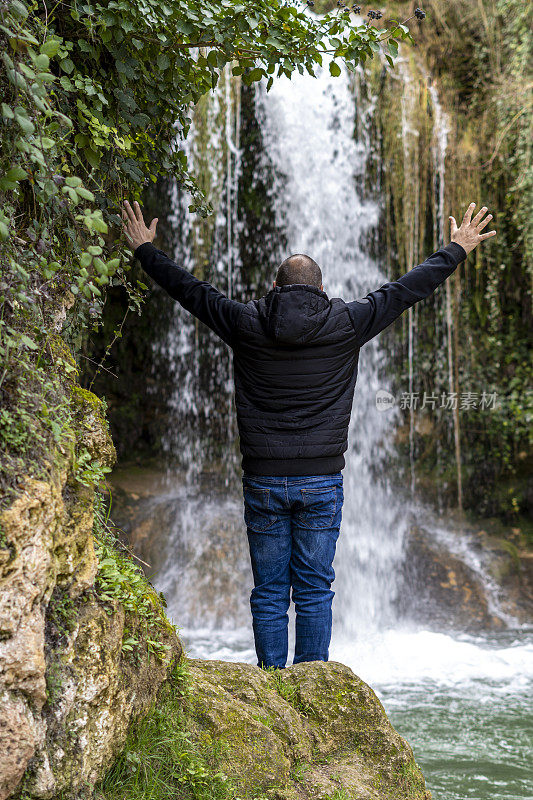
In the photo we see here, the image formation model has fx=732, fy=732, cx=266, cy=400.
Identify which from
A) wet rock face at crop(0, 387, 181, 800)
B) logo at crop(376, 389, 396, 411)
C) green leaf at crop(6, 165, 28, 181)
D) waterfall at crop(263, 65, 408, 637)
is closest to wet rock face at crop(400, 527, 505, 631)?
waterfall at crop(263, 65, 408, 637)

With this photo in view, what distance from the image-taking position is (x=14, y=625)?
5.91 ft

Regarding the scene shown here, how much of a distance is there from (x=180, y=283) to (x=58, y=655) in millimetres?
1878

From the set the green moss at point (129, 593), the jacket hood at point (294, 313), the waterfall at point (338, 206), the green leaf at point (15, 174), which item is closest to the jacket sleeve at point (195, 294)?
the jacket hood at point (294, 313)

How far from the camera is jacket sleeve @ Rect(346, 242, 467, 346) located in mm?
3234

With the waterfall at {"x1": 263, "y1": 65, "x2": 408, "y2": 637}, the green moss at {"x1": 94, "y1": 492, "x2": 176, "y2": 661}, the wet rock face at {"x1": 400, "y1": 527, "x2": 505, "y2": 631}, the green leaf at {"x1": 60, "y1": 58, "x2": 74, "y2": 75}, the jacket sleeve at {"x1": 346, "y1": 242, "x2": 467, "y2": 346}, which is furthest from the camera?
the waterfall at {"x1": 263, "y1": 65, "x2": 408, "y2": 637}

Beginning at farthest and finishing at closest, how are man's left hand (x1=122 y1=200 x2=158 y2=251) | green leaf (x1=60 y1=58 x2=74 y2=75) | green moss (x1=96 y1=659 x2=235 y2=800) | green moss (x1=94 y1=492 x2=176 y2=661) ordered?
man's left hand (x1=122 y1=200 x2=158 y2=251) → green leaf (x1=60 y1=58 x2=74 y2=75) → green moss (x1=94 y1=492 x2=176 y2=661) → green moss (x1=96 y1=659 x2=235 y2=800)

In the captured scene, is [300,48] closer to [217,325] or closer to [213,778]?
[217,325]

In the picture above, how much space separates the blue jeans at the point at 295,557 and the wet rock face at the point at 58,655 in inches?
33.5

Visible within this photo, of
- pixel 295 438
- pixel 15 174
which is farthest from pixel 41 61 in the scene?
pixel 295 438

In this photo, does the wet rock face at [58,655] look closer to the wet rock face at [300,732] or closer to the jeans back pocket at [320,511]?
the wet rock face at [300,732]

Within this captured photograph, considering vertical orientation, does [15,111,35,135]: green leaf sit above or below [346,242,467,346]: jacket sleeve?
below

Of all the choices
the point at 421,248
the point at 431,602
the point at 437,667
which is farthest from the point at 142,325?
the point at 437,667

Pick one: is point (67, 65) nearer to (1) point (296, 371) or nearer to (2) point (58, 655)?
(1) point (296, 371)

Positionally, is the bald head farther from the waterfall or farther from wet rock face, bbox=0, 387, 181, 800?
the waterfall
